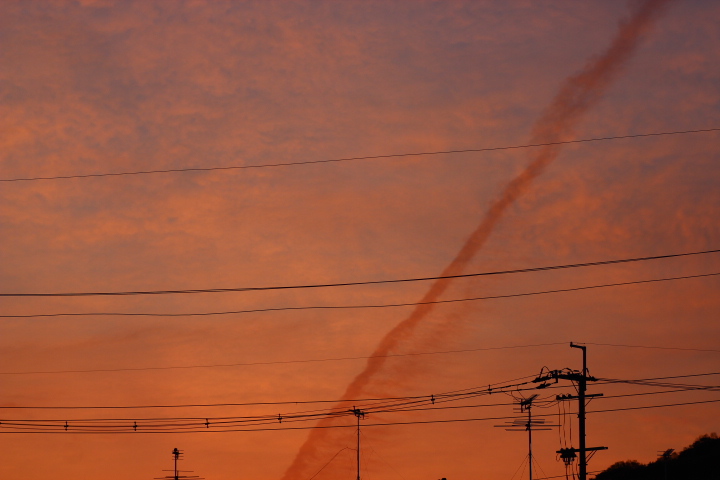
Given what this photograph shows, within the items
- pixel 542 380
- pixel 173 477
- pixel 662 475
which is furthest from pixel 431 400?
pixel 662 475

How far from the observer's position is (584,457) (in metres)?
82.5

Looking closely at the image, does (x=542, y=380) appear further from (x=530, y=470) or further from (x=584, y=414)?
(x=530, y=470)

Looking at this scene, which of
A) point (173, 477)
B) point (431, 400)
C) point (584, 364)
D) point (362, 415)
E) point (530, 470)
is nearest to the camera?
point (431, 400)

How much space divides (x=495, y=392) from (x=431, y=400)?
19.7 ft

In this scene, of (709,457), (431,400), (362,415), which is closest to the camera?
(431,400)

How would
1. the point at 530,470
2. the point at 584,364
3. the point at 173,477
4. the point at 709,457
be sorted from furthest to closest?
the point at 709,457 → the point at 173,477 → the point at 530,470 → the point at 584,364

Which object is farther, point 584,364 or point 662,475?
point 662,475

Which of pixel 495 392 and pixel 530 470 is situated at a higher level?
pixel 495 392

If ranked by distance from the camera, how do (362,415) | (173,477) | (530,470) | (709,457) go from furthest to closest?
(709,457), (173,477), (530,470), (362,415)

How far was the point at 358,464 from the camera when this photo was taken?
123 metres

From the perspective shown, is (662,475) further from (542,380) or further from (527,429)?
(542,380)

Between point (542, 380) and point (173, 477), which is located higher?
point (542, 380)

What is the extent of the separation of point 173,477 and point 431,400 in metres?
67.5

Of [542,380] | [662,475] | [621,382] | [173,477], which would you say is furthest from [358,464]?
[662,475]
